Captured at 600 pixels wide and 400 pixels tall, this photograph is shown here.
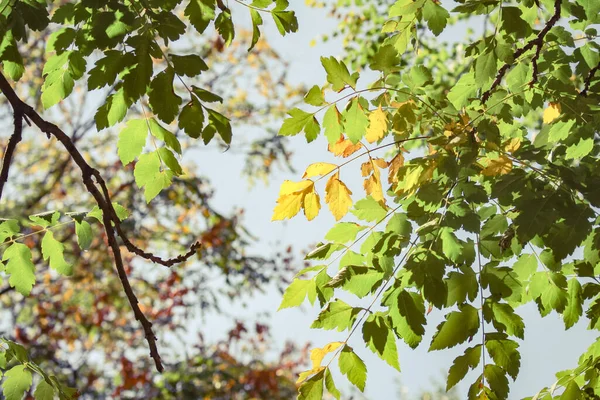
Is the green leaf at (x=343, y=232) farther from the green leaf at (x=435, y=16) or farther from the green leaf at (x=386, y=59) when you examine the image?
the green leaf at (x=435, y=16)

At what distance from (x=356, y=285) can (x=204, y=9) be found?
0.95 meters

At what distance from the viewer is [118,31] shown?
1609mm

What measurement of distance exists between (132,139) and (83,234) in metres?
0.51

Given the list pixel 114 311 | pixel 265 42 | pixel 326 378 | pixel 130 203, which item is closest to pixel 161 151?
pixel 326 378

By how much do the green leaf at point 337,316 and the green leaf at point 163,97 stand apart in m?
0.75

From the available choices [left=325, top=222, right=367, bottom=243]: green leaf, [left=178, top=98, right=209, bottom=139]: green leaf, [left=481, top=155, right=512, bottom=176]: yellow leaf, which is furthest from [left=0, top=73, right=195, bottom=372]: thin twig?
[left=481, top=155, right=512, bottom=176]: yellow leaf

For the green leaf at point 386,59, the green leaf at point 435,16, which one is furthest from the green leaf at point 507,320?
the green leaf at point 435,16

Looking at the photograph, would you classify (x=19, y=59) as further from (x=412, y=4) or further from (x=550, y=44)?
(x=550, y=44)

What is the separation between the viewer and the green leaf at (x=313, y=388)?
1.81 m

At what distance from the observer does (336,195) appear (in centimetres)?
198

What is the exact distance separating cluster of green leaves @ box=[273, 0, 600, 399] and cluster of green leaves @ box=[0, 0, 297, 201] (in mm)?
338

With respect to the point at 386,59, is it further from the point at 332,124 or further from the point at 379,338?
the point at 379,338

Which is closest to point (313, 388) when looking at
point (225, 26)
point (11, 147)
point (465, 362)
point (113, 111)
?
point (465, 362)

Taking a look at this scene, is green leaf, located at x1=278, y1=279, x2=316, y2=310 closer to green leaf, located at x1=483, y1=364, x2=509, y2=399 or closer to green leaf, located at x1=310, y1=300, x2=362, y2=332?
green leaf, located at x1=310, y1=300, x2=362, y2=332
